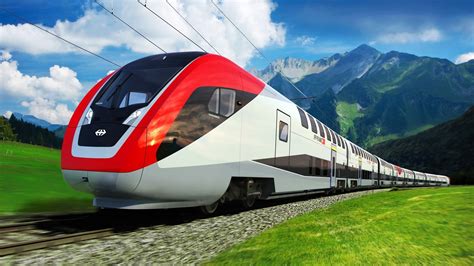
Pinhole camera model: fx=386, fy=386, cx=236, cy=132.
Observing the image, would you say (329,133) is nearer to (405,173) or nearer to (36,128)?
(405,173)

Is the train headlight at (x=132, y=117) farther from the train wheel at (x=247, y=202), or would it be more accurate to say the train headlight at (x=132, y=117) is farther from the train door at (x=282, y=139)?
the train door at (x=282, y=139)

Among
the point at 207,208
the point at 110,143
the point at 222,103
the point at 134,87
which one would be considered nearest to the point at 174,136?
the point at 110,143

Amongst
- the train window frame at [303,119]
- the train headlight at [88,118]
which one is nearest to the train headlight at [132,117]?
the train headlight at [88,118]

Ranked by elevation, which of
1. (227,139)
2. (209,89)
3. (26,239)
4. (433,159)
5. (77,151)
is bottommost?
(26,239)

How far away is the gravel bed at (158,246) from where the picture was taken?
5.93 meters

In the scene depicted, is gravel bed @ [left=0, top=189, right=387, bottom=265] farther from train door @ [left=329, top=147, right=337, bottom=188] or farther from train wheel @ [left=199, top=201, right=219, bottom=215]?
train door @ [left=329, top=147, right=337, bottom=188]

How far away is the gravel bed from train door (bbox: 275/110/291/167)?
14.2 ft

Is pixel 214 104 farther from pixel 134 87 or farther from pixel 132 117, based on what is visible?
pixel 132 117

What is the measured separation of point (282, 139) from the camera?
1408 cm

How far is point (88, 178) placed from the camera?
8.34 m

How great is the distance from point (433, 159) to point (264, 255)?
16978 centimetres

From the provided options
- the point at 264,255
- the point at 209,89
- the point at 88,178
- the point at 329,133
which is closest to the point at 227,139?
the point at 209,89

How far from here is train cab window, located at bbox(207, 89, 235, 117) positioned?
32.5 feet

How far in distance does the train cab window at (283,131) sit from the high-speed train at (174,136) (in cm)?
57
